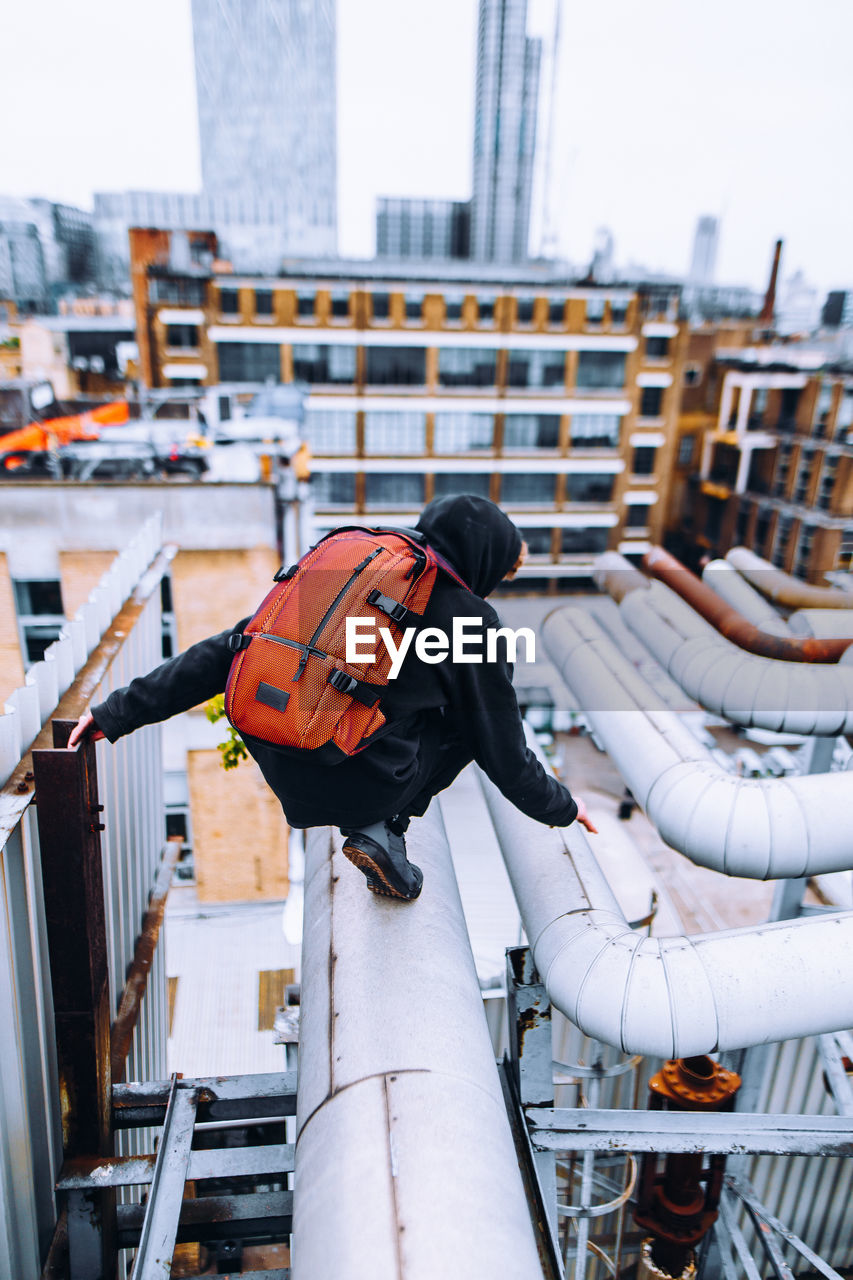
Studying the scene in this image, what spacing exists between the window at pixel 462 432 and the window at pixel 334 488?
4.08 metres

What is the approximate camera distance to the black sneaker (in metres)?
3.10

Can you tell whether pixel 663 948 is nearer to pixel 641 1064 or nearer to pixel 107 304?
pixel 641 1064

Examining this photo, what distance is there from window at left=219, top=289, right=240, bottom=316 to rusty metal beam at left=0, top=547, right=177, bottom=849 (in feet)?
102

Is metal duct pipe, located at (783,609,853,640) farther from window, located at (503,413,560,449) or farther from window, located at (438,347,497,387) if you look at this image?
window, located at (503,413,560,449)

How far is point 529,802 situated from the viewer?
3.39 meters

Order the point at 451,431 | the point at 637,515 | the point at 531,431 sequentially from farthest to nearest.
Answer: the point at 637,515 < the point at 531,431 < the point at 451,431

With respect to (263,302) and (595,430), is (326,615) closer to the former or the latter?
(263,302)

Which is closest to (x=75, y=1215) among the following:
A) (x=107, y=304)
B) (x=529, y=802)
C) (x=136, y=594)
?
(x=529, y=802)

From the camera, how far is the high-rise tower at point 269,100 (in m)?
135

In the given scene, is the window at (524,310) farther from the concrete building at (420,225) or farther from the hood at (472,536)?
the concrete building at (420,225)

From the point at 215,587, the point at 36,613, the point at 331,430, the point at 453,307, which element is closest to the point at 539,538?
the point at 331,430

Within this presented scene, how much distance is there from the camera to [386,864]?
10.3ft

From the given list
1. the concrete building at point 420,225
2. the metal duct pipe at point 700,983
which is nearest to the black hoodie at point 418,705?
the metal duct pipe at point 700,983

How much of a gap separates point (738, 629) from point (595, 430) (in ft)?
101
